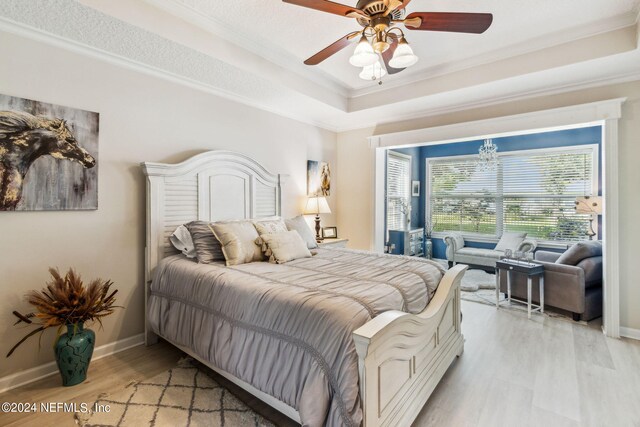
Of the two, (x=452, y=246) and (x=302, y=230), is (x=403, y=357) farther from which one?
(x=452, y=246)

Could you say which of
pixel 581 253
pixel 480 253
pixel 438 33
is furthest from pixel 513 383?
pixel 480 253

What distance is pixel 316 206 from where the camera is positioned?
14.0 ft

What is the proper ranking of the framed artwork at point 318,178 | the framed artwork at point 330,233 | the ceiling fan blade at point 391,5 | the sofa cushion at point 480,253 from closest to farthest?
the ceiling fan blade at point 391,5 < the framed artwork at point 318,178 < the framed artwork at point 330,233 < the sofa cushion at point 480,253

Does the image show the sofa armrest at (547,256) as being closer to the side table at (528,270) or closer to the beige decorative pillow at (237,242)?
the side table at (528,270)

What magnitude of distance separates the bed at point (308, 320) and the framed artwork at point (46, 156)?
0.44 m

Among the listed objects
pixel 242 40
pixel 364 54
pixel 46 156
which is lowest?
pixel 46 156

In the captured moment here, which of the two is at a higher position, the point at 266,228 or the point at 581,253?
the point at 266,228

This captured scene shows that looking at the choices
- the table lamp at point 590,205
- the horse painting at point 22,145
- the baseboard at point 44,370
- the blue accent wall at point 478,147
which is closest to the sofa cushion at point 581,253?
the table lamp at point 590,205

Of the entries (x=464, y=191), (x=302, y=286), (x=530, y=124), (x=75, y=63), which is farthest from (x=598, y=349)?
(x=75, y=63)

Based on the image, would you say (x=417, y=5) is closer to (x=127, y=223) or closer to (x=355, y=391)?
(x=355, y=391)

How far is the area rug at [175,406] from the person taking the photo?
1780 mm

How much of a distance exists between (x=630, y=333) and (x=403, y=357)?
2.88 metres

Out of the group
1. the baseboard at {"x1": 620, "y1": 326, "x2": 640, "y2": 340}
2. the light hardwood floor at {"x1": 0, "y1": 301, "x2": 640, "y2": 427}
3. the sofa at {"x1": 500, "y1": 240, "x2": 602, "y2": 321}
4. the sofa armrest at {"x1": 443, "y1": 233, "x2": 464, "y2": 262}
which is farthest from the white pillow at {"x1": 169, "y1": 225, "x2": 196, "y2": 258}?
the sofa armrest at {"x1": 443, "y1": 233, "x2": 464, "y2": 262}

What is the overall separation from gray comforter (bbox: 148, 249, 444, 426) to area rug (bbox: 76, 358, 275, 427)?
211mm
